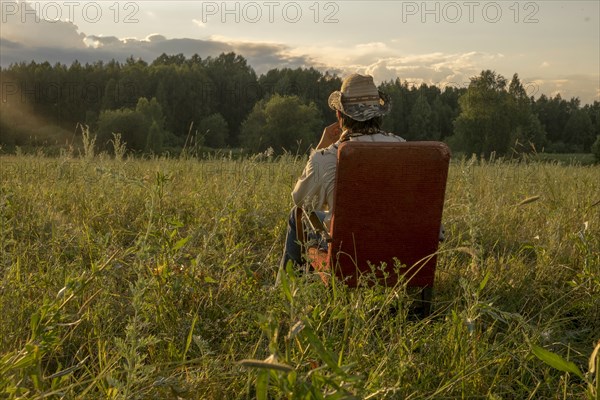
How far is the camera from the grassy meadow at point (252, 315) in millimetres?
1936

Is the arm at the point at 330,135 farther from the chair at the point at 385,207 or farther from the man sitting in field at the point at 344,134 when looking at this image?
the chair at the point at 385,207

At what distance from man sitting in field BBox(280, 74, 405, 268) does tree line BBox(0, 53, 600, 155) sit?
53162 millimetres

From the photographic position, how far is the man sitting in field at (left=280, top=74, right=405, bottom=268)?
385 cm

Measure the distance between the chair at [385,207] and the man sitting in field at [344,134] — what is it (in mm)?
418

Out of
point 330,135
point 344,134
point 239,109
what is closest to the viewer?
point 344,134

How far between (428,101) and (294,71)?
24061 mm

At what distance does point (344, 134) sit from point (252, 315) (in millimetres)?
1442

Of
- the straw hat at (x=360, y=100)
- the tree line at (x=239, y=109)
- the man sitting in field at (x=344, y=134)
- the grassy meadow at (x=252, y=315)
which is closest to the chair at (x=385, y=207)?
the grassy meadow at (x=252, y=315)

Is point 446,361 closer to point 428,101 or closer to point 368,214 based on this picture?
point 368,214

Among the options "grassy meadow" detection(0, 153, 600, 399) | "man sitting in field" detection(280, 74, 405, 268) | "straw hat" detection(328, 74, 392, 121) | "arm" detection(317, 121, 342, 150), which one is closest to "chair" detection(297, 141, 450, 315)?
"grassy meadow" detection(0, 153, 600, 399)

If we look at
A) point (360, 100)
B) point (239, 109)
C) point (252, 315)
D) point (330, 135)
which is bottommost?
point (252, 315)

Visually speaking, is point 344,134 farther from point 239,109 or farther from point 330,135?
point 239,109

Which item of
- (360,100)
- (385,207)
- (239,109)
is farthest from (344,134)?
(239,109)

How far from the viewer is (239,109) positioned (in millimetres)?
90188
